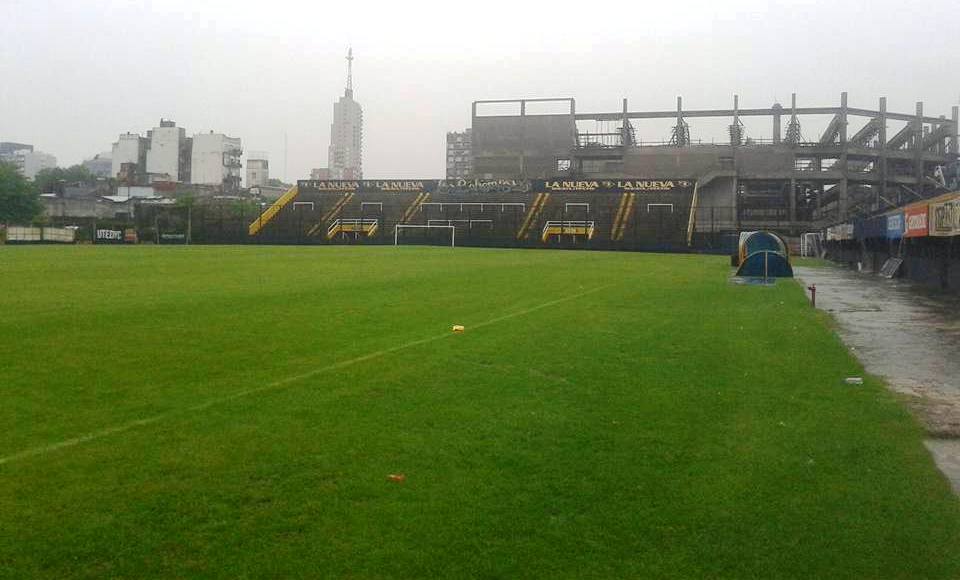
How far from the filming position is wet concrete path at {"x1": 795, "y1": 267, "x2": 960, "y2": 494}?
7.10 metres

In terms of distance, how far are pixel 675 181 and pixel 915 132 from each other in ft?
92.9

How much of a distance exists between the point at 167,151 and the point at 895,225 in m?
148

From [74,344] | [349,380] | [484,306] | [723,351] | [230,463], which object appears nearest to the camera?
[230,463]

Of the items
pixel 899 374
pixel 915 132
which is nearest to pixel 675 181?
pixel 915 132

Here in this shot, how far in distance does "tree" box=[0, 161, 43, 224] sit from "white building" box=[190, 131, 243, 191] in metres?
56.8

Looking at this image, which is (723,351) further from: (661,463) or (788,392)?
(661,463)

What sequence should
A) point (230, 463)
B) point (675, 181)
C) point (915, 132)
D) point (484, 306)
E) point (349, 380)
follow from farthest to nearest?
point (915, 132), point (675, 181), point (484, 306), point (349, 380), point (230, 463)

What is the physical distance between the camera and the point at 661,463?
571cm

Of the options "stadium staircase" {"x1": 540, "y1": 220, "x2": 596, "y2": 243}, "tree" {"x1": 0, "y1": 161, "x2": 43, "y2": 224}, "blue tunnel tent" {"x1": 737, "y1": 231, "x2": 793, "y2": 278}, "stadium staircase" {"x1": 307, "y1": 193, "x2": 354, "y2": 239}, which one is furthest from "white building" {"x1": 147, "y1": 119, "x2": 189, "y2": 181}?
"blue tunnel tent" {"x1": 737, "y1": 231, "x2": 793, "y2": 278}

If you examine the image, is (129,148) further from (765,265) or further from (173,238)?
(765,265)

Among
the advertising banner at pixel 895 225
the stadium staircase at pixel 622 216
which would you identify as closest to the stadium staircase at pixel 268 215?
the stadium staircase at pixel 622 216

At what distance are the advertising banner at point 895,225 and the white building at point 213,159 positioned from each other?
132 m

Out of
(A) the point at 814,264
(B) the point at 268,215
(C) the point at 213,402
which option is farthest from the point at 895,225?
(B) the point at 268,215

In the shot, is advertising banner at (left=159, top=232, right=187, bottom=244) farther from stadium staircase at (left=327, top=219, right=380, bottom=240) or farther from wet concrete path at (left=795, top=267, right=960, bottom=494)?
wet concrete path at (left=795, top=267, right=960, bottom=494)
